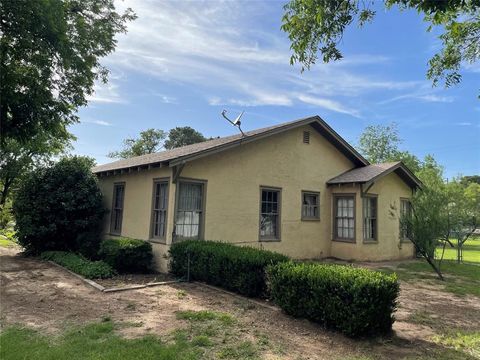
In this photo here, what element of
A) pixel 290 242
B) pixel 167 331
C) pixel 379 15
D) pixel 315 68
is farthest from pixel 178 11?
pixel 290 242

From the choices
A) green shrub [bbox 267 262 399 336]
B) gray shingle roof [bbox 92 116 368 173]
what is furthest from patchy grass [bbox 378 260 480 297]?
gray shingle roof [bbox 92 116 368 173]

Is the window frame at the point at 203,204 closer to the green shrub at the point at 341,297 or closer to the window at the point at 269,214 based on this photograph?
the window at the point at 269,214

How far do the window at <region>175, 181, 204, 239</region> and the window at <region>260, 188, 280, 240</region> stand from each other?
2.73 meters

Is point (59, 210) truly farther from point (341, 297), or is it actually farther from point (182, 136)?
point (182, 136)

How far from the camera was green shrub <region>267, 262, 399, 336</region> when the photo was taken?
17.3 feet

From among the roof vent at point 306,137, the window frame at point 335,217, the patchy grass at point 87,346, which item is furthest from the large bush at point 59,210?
the window frame at point 335,217

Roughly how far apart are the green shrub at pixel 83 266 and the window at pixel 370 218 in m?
10.1

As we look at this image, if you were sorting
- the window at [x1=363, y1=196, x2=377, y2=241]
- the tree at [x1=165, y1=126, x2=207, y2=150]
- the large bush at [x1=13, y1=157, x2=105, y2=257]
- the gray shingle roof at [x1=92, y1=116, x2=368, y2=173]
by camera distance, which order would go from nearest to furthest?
the gray shingle roof at [x1=92, y1=116, x2=368, y2=173]
the large bush at [x1=13, y1=157, x2=105, y2=257]
the window at [x1=363, y1=196, x2=377, y2=241]
the tree at [x1=165, y1=126, x2=207, y2=150]

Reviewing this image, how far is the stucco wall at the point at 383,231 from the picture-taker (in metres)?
14.1

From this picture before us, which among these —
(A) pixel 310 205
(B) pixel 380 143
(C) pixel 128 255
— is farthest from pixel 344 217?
(B) pixel 380 143

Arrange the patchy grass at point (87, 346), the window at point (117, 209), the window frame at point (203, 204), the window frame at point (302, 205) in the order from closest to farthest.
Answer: the patchy grass at point (87, 346)
the window frame at point (203, 204)
the window at point (117, 209)
the window frame at point (302, 205)

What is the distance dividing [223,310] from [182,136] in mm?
40315

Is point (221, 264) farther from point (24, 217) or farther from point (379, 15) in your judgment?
point (24, 217)

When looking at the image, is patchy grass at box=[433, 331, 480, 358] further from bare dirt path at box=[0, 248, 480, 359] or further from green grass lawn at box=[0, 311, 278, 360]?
green grass lawn at box=[0, 311, 278, 360]
